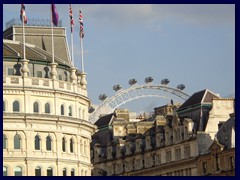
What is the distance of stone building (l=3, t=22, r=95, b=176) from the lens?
13812 centimetres

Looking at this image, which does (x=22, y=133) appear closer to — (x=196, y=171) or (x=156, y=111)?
(x=196, y=171)

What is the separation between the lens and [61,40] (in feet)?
541

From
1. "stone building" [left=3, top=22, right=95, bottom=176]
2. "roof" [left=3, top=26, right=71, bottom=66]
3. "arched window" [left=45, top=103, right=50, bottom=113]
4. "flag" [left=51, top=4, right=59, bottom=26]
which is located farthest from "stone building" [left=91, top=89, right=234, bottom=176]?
"flag" [left=51, top=4, right=59, bottom=26]

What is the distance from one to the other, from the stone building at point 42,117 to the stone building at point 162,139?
15003 millimetres

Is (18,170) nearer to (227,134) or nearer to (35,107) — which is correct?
(35,107)

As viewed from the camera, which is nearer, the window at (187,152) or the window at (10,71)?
the window at (10,71)

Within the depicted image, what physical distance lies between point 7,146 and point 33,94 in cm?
692

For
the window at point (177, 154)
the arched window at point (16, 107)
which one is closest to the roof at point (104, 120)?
the window at point (177, 154)

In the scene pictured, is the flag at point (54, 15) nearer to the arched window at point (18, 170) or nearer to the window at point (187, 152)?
the arched window at point (18, 170)

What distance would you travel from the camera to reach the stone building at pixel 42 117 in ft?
453

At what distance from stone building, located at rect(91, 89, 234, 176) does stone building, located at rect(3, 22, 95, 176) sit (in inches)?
591

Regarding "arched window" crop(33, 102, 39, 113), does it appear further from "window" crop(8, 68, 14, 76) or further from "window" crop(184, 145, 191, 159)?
"window" crop(184, 145, 191, 159)

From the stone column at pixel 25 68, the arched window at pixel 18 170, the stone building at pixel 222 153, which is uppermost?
the stone column at pixel 25 68
